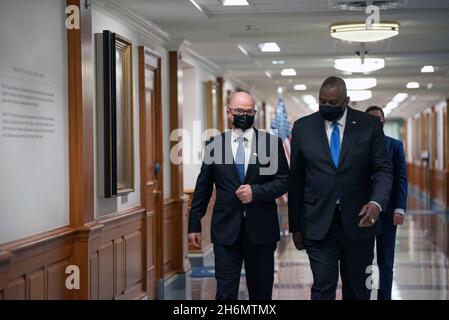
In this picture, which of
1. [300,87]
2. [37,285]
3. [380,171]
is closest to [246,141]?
[380,171]

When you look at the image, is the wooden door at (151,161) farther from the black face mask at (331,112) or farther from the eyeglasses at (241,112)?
the black face mask at (331,112)

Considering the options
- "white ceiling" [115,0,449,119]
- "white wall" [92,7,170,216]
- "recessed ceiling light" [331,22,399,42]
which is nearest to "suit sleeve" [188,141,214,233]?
"white wall" [92,7,170,216]

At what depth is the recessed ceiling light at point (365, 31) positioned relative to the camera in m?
8.23

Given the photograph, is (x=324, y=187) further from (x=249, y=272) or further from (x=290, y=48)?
(x=290, y=48)

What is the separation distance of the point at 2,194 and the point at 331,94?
1980mm

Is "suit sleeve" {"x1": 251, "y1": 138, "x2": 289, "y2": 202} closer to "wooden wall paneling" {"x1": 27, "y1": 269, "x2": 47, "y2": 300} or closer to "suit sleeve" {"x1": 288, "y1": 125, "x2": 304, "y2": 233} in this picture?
"suit sleeve" {"x1": 288, "y1": 125, "x2": 304, "y2": 233}

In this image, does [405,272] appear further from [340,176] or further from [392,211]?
[340,176]

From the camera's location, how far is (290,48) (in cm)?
1116

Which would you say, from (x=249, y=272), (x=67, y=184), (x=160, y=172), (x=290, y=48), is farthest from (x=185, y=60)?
(x=249, y=272)

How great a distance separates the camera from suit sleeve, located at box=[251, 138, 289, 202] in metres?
5.03

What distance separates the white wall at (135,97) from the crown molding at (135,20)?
3 cm

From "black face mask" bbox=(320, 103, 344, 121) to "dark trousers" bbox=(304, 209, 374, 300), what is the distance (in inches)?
21.7

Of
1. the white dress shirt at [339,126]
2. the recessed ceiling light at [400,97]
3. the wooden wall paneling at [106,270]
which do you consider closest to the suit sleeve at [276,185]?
the white dress shirt at [339,126]

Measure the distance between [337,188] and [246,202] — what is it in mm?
580
